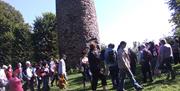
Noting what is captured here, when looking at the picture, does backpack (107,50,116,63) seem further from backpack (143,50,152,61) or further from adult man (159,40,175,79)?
backpack (143,50,152,61)

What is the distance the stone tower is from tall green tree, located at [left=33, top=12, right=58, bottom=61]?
11.8m

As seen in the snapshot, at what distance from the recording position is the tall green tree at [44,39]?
47.6 meters

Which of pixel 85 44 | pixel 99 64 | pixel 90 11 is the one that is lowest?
pixel 99 64

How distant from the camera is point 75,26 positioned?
35188mm

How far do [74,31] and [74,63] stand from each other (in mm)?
2359

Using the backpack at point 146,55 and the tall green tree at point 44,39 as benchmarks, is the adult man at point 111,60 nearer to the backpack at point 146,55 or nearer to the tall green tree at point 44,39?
the backpack at point 146,55

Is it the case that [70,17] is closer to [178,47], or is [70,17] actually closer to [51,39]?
[178,47]

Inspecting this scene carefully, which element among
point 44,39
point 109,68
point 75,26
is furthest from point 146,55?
point 44,39

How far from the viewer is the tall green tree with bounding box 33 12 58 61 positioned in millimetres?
47625

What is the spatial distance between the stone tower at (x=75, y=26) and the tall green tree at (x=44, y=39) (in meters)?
11.8

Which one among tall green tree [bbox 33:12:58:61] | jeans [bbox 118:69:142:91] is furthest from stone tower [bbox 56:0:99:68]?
jeans [bbox 118:69:142:91]

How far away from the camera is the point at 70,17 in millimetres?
35156

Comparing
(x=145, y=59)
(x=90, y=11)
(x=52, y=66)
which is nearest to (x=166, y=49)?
(x=145, y=59)

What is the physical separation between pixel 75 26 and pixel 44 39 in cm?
1354
